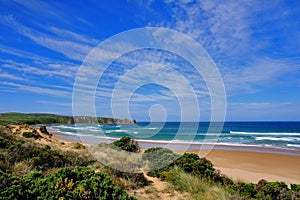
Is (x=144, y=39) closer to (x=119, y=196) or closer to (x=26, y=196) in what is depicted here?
(x=119, y=196)

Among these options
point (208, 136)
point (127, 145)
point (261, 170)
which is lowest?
point (261, 170)

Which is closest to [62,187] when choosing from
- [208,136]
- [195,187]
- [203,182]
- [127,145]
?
[195,187]

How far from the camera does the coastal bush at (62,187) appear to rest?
161 inches

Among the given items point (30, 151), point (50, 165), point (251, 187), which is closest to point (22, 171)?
point (50, 165)

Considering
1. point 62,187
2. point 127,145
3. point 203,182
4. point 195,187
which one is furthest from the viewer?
point 127,145

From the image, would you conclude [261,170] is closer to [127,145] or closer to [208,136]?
[127,145]

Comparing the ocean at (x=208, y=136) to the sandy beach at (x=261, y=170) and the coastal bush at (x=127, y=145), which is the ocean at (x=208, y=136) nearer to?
the coastal bush at (x=127, y=145)

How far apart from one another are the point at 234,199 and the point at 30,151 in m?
6.95

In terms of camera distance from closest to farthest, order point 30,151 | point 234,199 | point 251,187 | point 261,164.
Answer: point 234,199 → point 251,187 → point 30,151 → point 261,164

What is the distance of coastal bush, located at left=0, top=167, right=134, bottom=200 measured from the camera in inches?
161

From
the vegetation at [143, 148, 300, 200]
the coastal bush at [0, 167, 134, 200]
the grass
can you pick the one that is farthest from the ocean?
the coastal bush at [0, 167, 134, 200]

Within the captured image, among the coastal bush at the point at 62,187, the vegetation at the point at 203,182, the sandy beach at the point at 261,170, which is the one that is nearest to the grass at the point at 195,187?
the vegetation at the point at 203,182

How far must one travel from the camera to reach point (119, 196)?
4.64 metres

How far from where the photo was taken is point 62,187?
445 centimetres
